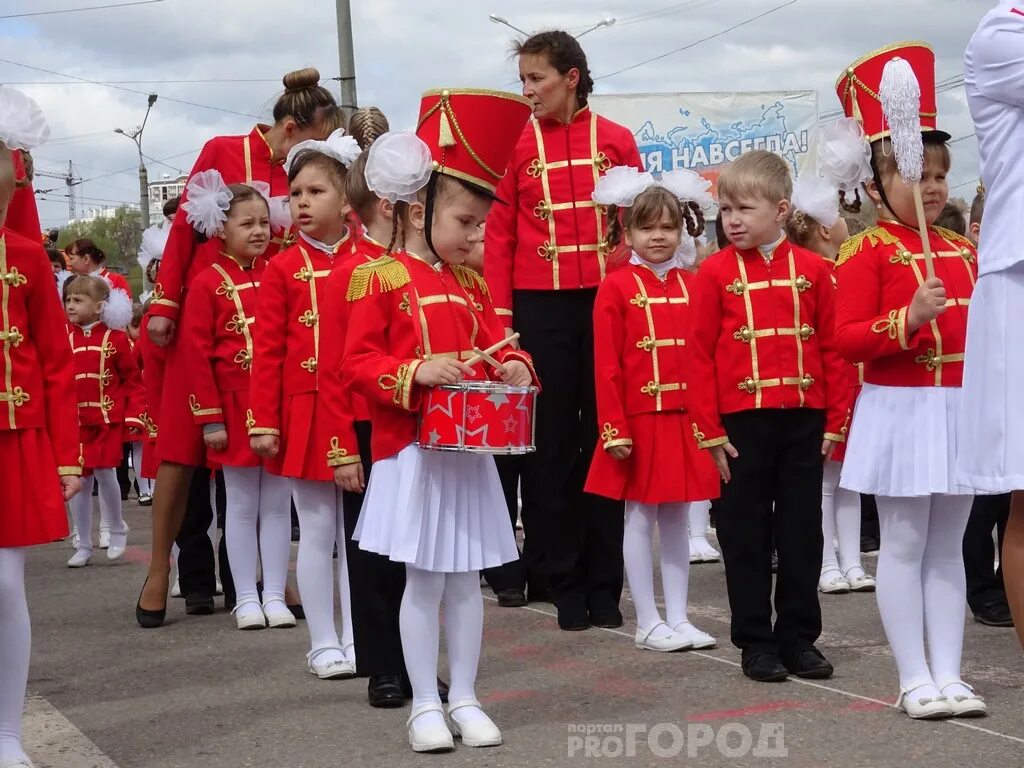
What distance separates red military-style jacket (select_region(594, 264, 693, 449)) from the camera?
6.78m

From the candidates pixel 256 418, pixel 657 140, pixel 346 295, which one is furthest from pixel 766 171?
pixel 657 140

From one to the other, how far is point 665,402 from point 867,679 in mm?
1589

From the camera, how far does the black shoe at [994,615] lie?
6867 millimetres

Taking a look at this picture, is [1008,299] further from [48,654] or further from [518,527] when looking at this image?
[518,527]

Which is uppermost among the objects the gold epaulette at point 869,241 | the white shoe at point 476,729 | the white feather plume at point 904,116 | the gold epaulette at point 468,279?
the white feather plume at point 904,116

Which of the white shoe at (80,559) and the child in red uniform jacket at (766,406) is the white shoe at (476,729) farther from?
the white shoe at (80,559)

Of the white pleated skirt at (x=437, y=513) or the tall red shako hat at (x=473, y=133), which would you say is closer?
the white pleated skirt at (x=437, y=513)

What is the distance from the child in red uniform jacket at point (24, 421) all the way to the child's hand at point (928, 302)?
2.69 meters

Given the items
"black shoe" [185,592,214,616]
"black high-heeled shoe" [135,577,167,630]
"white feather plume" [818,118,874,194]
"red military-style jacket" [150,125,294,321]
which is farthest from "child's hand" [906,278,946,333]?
"black shoe" [185,592,214,616]

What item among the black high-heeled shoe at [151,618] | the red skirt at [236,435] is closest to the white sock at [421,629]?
the red skirt at [236,435]

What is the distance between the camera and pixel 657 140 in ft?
115

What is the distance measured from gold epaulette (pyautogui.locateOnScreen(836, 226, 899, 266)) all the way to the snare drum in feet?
4.45

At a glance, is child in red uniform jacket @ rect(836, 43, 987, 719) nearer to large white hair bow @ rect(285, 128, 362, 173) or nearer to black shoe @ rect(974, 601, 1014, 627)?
black shoe @ rect(974, 601, 1014, 627)

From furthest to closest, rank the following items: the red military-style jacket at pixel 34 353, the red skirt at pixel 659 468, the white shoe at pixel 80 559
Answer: the white shoe at pixel 80 559
the red skirt at pixel 659 468
the red military-style jacket at pixel 34 353
